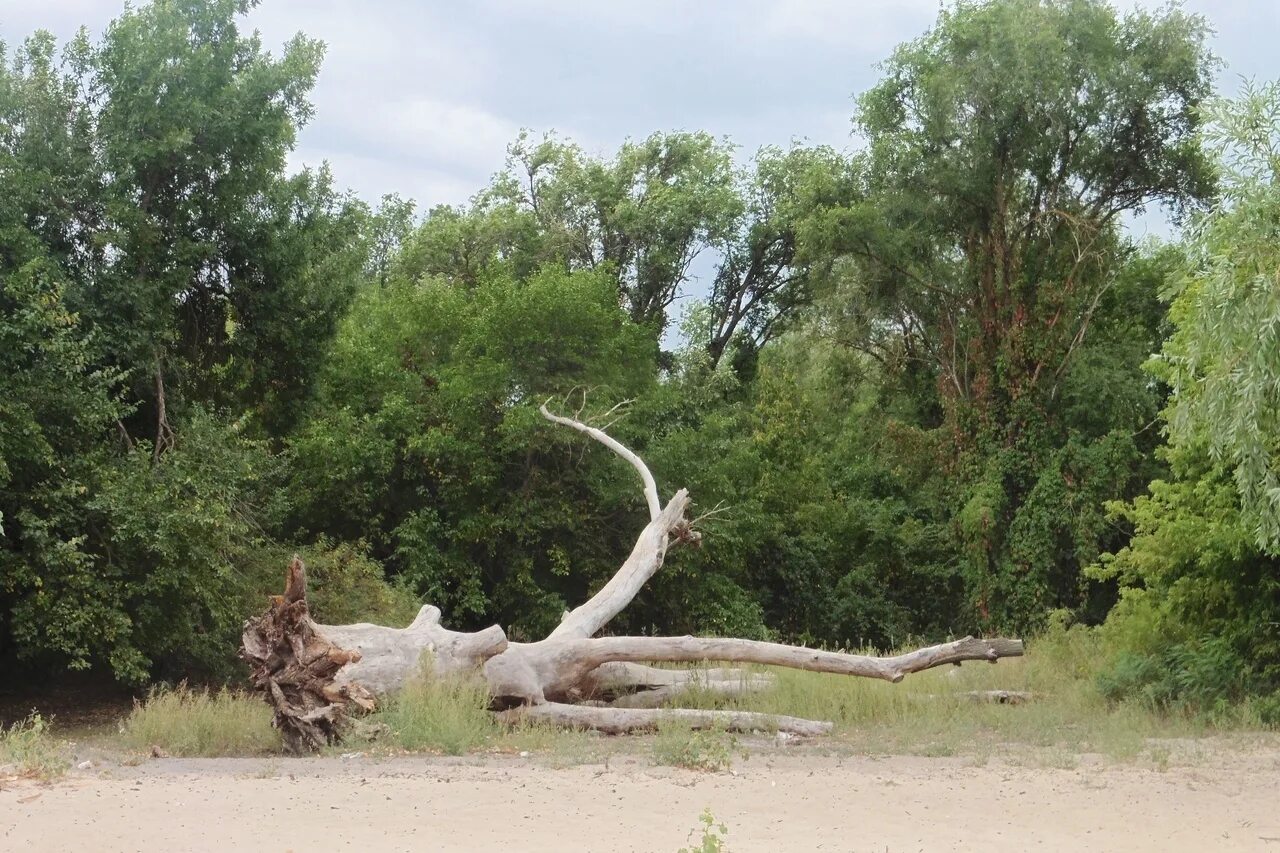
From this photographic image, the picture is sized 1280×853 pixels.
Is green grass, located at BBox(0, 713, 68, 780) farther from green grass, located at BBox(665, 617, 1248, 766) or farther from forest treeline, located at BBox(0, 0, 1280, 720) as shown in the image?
green grass, located at BBox(665, 617, 1248, 766)

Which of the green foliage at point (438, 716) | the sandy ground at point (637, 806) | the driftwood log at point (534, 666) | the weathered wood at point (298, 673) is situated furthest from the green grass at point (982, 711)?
the weathered wood at point (298, 673)

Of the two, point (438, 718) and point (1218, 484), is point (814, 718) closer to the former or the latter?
point (438, 718)

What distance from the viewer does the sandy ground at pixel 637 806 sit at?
22.9ft

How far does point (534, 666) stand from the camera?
42.3 ft

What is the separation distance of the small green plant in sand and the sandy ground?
101mm

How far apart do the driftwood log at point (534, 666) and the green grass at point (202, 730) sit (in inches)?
22.1

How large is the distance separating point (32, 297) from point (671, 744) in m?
9.01

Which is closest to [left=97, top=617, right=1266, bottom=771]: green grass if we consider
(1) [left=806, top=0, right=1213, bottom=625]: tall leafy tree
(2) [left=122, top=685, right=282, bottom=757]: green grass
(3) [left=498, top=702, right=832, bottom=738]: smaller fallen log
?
(2) [left=122, top=685, right=282, bottom=757]: green grass

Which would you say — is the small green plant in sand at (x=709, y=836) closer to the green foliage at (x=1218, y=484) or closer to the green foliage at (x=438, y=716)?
the green foliage at (x=438, y=716)

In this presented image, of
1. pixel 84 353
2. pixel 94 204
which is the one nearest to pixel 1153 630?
pixel 84 353

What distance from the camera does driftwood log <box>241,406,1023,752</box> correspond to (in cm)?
1075

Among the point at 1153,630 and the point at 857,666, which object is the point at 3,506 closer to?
the point at 857,666

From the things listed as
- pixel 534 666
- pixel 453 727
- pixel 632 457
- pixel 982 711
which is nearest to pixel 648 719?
pixel 534 666

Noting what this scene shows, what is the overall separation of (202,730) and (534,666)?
3.29 meters
